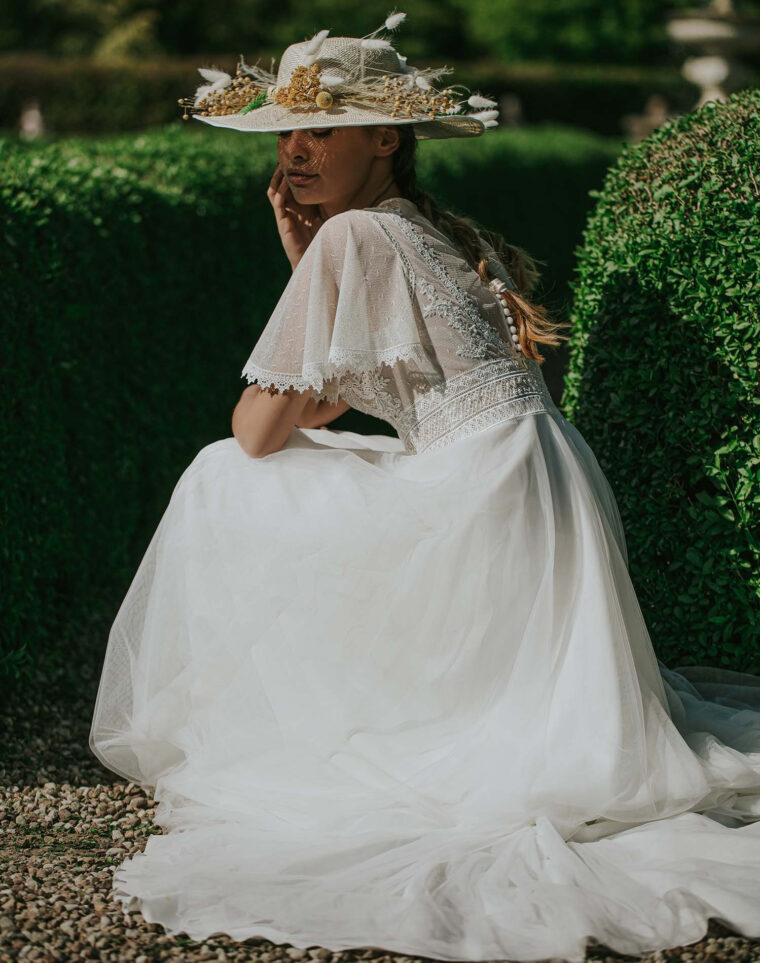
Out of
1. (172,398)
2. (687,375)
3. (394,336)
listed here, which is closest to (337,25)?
(172,398)

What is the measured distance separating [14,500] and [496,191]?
7.47 m

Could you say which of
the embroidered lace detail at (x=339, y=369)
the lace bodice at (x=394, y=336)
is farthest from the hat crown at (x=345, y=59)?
the embroidered lace detail at (x=339, y=369)

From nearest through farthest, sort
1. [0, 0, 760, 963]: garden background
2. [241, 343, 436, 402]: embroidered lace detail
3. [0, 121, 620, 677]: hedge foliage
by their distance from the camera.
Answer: [241, 343, 436, 402]: embroidered lace detail → [0, 0, 760, 963]: garden background → [0, 121, 620, 677]: hedge foliage

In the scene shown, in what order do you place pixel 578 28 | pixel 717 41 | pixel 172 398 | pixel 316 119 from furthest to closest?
pixel 578 28 < pixel 717 41 < pixel 172 398 < pixel 316 119

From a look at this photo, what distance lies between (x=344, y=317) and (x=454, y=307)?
298mm

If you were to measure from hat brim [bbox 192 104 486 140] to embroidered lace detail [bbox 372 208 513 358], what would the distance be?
0.90 ft

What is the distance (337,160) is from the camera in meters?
3.39

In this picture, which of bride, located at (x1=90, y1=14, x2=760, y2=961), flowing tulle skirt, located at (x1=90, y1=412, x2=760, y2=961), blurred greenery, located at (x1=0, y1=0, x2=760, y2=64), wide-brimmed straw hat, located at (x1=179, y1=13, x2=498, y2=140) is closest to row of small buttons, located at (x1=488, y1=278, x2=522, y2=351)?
bride, located at (x1=90, y1=14, x2=760, y2=961)

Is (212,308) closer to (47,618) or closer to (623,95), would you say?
(47,618)

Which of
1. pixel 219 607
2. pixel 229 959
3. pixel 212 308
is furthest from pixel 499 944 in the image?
pixel 212 308

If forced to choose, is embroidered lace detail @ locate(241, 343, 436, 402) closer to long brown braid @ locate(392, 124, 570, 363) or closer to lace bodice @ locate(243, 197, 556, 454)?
lace bodice @ locate(243, 197, 556, 454)

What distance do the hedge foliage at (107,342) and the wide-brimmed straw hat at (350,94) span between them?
1.29 m

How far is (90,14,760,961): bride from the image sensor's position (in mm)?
2779

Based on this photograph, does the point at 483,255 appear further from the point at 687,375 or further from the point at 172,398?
the point at 172,398
